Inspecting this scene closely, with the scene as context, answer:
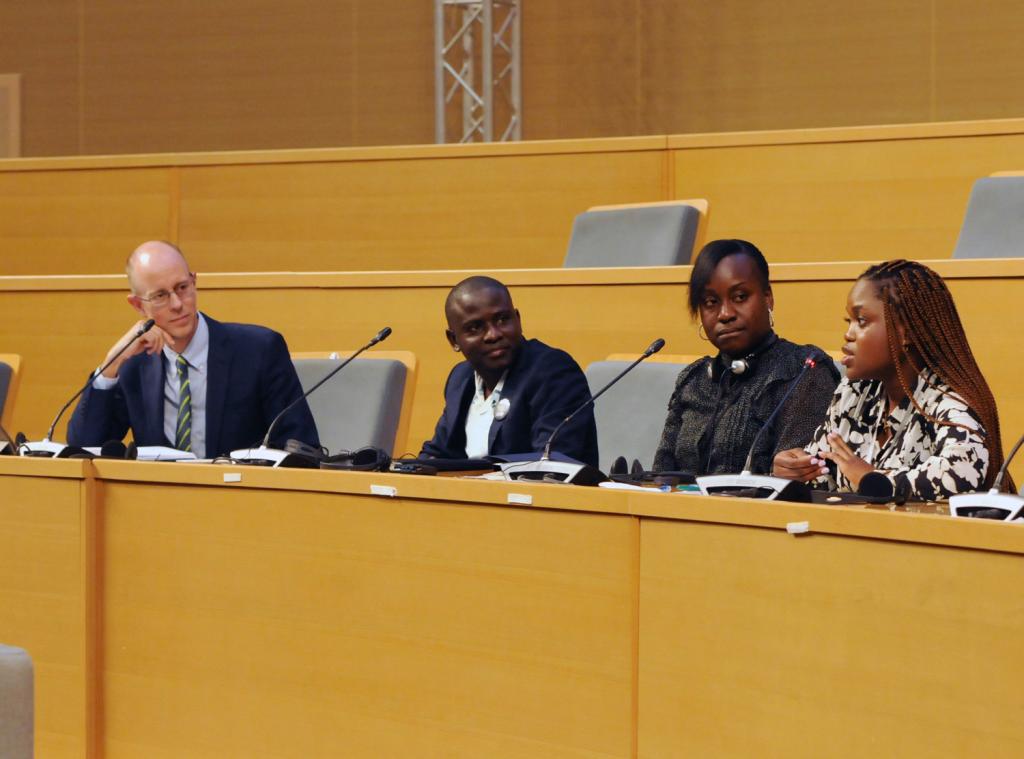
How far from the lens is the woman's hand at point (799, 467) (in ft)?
7.64

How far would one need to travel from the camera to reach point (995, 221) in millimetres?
3768

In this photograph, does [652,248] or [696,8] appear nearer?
[652,248]

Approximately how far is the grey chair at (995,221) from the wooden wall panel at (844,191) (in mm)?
493

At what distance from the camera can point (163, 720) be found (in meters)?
2.22

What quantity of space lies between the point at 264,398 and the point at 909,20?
4.52 meters

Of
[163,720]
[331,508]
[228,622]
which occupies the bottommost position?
[163,720]

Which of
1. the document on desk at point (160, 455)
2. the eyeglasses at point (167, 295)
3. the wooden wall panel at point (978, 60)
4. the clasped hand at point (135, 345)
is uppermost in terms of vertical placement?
the wooden wall panel at point (978, 60)

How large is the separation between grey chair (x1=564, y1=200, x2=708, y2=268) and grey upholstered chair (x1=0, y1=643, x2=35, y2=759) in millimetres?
2878

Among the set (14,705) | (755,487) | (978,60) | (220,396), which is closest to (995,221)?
(220,396)

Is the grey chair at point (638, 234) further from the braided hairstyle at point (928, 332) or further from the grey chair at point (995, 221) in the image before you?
the braided hairstyle at point (928, 332)

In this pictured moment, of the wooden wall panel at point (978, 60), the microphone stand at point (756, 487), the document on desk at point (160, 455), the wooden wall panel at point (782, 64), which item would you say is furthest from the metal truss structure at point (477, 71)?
the microphone stand at point (756, 487)

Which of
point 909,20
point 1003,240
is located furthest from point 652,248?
point 909,20

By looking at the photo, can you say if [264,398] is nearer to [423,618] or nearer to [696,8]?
[423,618]

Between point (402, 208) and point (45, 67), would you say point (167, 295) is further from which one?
point (45, 67)
